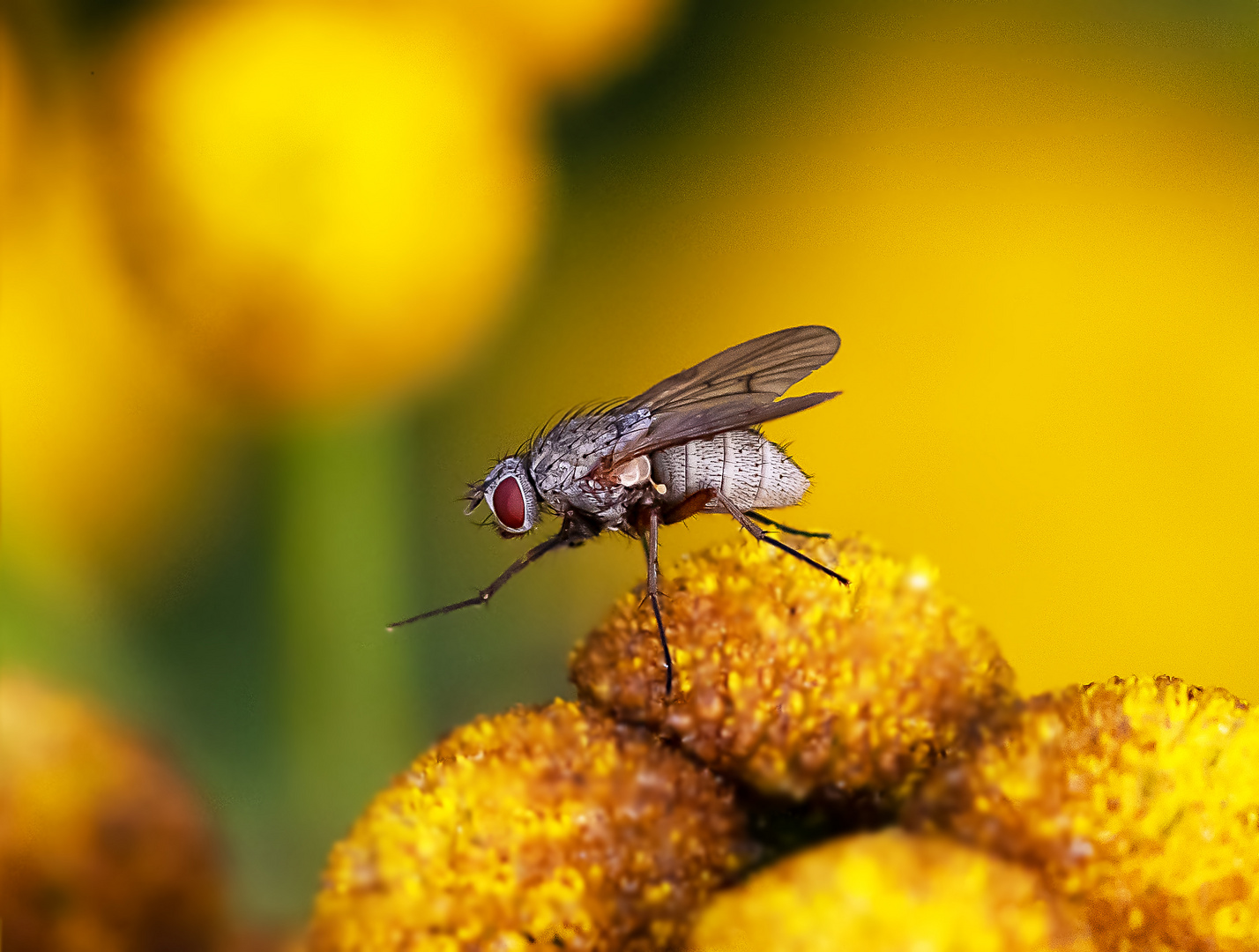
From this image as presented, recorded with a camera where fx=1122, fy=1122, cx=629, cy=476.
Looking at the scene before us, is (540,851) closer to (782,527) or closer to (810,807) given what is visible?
(810,807)

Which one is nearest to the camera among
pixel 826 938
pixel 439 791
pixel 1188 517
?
pixel 826 938

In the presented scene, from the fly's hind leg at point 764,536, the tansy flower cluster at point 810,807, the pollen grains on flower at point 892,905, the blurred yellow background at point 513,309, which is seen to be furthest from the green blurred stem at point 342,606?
the pollen grains on flower at point 892,905

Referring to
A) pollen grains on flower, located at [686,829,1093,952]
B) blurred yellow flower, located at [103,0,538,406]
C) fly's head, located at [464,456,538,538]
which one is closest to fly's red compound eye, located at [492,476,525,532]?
fly's head, located at [464,456,538,538]

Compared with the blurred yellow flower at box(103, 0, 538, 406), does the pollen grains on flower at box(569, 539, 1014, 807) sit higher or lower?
lower

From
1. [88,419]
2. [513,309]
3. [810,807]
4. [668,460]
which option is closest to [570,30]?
[513,309]

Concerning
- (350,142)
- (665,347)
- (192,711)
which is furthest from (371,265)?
(192,711)

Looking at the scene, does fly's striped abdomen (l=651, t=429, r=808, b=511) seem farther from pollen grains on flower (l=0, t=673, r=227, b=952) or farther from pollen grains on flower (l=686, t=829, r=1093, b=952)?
pollen grains on flower (l=0, t=673, r=227, b=952)

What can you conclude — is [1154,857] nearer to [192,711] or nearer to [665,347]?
[665,347]
